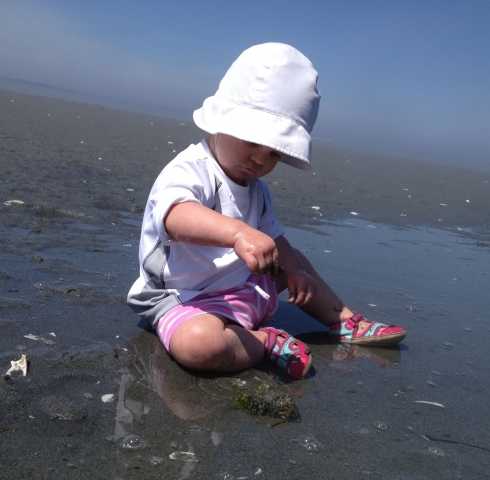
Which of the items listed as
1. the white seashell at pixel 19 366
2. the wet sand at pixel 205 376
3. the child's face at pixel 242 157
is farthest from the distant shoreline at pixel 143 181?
the white seashell at pixel 19 366

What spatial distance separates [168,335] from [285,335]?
1.54ft

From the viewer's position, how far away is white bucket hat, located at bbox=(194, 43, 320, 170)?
2289 mm

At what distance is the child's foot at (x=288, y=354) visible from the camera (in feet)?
7.40

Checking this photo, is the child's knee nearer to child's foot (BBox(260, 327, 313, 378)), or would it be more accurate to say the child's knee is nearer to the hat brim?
child's foot (BBox(260, 327, 313, 378))

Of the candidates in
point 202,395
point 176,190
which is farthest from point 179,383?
point 176,190

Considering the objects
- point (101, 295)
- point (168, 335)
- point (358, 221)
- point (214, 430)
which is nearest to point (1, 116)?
point (358, 221)

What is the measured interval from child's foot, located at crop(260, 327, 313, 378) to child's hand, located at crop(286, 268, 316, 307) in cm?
26

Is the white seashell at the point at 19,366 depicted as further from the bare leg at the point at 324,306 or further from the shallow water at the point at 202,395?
the bare leg at the point at 324,306

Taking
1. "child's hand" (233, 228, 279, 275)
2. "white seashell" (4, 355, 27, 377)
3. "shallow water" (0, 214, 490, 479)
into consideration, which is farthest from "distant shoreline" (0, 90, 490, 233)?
"child's hand" (233, 228, 279, 275)

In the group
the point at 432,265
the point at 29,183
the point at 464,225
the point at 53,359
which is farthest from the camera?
the point at 464,225

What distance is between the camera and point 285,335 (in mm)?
2406

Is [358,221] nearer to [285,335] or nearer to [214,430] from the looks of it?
[285,335]

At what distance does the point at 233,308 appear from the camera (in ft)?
8.04

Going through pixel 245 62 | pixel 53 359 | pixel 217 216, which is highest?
pixel 245 62
